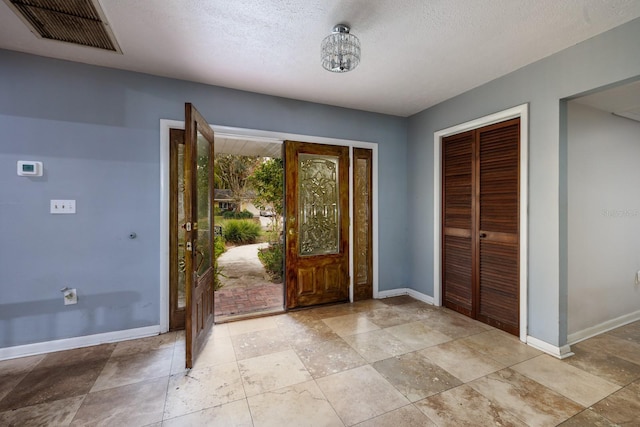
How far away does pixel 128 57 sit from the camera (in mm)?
2535

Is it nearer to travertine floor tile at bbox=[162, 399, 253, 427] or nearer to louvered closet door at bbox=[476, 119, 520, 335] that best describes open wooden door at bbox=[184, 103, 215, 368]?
travertine floor tile at bbox=[162, 399, 253, 427]

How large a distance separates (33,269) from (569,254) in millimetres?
4938

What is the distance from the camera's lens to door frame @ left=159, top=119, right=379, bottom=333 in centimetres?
288

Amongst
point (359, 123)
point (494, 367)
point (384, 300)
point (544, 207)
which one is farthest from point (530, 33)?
point (384, 300)

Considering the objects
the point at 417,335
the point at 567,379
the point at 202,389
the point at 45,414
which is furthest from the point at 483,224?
the point at 45,414

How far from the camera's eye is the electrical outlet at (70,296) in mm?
2564

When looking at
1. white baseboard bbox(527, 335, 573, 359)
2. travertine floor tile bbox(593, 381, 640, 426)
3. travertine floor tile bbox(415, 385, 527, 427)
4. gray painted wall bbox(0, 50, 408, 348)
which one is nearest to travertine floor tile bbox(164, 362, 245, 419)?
gray painted wall bbox(0, 50, 408, 348)

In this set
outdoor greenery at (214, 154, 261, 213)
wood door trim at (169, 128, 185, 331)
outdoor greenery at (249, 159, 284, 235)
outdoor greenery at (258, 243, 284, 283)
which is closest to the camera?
wood door trim at (169, 128, 185, 331)

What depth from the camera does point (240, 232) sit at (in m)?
9.29

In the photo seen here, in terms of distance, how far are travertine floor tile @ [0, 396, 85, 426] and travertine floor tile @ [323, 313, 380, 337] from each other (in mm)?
2092

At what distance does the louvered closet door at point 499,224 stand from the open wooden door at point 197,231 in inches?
116

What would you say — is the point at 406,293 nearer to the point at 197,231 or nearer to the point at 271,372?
the point at 271,372

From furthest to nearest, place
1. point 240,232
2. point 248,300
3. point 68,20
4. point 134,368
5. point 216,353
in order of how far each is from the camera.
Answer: point 240,232, point 248,300, point 216,353, point 134,368, point 68,20

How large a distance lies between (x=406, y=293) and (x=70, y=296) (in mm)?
3929
